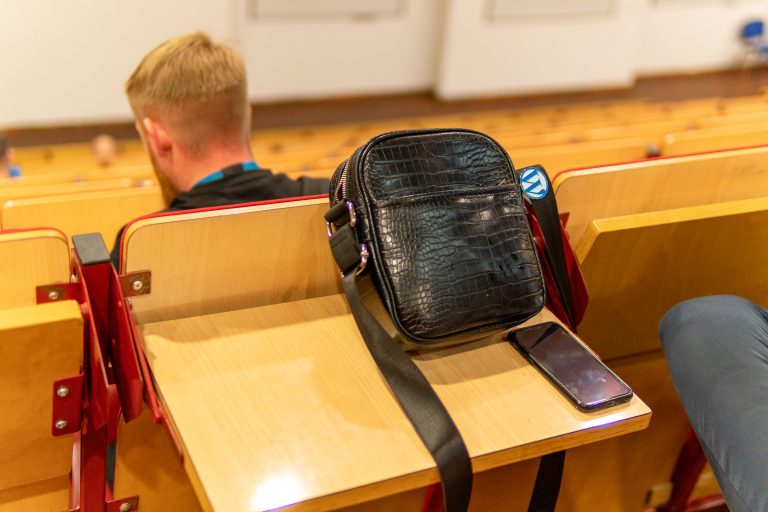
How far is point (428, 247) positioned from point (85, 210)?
90cm

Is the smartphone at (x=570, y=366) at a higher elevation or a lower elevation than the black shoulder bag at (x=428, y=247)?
lower

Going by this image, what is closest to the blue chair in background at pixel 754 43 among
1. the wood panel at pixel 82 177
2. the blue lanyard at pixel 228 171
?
the wood panel at pixel 82 177

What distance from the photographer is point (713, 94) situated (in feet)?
19.4

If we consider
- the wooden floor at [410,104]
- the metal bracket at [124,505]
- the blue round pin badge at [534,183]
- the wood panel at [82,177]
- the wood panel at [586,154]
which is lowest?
the wooden floor at [410,104]

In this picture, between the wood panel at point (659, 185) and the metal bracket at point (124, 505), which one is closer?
the metal bracket at point (124, 505)

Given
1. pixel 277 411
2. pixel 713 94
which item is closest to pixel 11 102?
pixel 277 411

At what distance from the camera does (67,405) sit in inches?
44.5

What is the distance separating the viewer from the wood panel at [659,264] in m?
1.37

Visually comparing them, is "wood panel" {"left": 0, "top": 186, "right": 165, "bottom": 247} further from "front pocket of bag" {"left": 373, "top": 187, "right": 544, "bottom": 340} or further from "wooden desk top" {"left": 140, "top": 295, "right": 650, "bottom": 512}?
"front pocket of bag" {"left": 373, "top": 187, "right": 544, "bottom": 340}

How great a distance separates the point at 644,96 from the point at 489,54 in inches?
45.7

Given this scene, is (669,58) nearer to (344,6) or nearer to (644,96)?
(644,96)

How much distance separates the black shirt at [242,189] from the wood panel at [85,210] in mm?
126

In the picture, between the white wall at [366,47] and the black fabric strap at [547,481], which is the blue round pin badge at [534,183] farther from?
the white wall at [366,47]

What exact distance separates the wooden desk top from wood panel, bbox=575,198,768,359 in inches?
11.5
